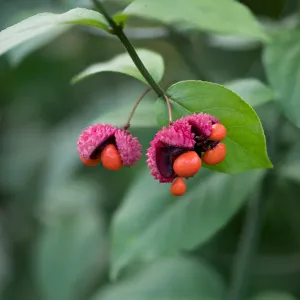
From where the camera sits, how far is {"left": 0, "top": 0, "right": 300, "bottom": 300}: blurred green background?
1204 millimetres

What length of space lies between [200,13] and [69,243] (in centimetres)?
114

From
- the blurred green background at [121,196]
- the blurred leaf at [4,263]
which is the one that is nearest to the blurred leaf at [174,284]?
the blurred green background at [121,196]

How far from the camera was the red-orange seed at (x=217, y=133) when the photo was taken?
0.73m

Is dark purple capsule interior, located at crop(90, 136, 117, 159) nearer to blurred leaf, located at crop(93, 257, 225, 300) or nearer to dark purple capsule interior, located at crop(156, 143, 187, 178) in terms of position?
dark purple capsule interior, located at crop(156, 143, 187, 178)

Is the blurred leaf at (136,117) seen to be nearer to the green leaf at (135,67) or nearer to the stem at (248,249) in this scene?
the green leaf at (135,67)

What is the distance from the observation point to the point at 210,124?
731mm

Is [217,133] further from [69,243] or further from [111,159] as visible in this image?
[69,243]

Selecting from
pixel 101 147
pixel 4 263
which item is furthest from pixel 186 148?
pixel 4 263

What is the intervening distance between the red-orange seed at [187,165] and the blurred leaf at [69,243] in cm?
106

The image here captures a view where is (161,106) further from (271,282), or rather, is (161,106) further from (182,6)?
(271,282)

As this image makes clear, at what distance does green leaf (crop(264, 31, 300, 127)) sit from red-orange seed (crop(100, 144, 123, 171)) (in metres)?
0.30

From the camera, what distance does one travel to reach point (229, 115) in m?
0.77

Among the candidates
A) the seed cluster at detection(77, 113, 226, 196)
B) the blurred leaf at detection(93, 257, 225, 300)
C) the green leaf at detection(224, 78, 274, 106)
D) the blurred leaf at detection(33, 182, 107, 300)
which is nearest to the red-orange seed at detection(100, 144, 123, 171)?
the seed cluster at detection(77, 113, 226, 196)

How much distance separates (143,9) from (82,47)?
1.35m
